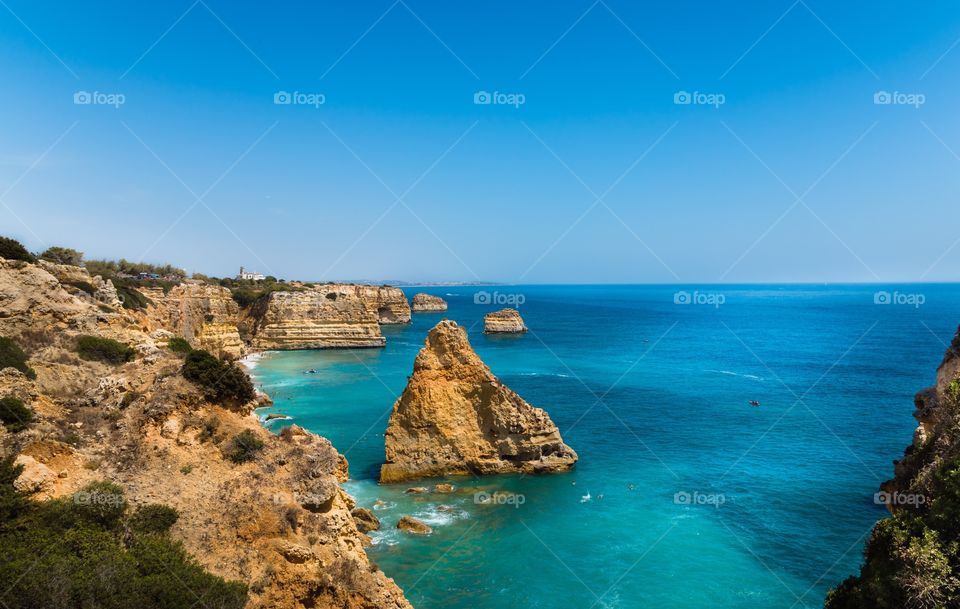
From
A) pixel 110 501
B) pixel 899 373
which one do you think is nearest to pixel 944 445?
pixel 110 501

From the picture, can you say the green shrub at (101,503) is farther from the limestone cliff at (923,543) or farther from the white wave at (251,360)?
the white wave at (251,360)

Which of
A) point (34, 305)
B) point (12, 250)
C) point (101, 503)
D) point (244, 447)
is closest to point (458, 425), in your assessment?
point (244, 447)

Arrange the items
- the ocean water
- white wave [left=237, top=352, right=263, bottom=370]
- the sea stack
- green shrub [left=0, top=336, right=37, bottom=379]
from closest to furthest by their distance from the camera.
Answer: green shrub [left=0, top=336, right=37, bottom=379] < the ocean water < white wave [left=237, top=352, right=263, bottom=370] < the sea stack

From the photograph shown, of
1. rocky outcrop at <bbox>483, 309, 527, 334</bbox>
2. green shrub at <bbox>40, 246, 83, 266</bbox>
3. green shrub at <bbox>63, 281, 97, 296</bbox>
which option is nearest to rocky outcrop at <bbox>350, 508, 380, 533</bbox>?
green shrub at <bbox>63, 281, 97, 296</bbox>

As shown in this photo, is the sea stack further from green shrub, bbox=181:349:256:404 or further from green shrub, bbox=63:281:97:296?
green shrub, bbox=181:349:256:404

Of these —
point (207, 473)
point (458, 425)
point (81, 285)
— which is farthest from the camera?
point (81, 285)

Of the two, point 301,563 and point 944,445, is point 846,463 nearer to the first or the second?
point 944,445

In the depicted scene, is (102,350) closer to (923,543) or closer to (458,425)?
(458,425)
